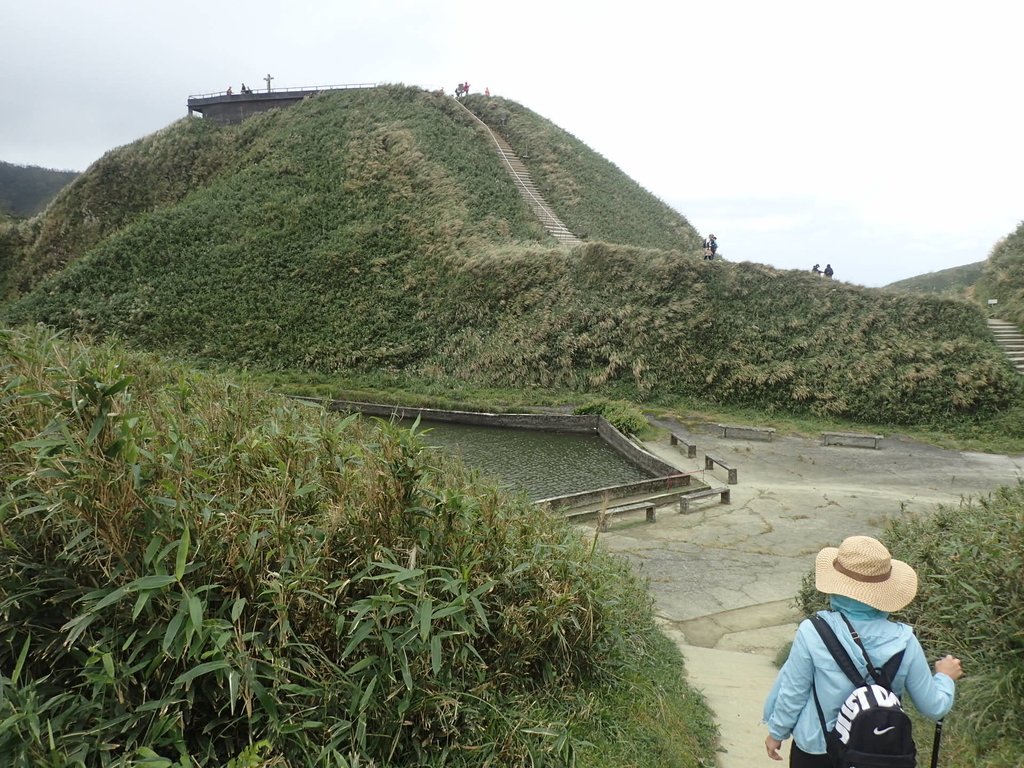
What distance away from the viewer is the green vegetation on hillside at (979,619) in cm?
320

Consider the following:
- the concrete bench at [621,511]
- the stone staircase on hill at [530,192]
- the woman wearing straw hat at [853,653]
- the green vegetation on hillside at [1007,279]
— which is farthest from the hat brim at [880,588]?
the stone staircase on hill at [530,192]

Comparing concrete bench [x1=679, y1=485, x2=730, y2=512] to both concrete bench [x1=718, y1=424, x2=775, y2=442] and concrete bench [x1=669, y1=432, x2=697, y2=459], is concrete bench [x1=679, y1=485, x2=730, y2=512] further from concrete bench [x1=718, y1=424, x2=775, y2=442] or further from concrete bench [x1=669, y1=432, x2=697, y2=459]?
concrete bench [x1=718, y1=424, x2=775, y2=442]

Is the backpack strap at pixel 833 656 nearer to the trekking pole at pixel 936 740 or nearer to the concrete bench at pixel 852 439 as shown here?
the trekking pole at pixel 936 740

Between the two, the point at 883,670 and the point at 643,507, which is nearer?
the point at 883,670

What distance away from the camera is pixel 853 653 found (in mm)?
2189

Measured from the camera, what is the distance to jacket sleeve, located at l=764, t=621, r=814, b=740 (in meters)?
2.30

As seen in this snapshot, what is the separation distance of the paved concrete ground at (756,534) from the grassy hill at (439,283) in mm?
3745

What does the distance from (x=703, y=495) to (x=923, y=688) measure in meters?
9.13

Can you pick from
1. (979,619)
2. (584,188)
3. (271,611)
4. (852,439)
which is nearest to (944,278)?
(584,188)

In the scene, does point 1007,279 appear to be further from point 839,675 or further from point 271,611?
point 271,611

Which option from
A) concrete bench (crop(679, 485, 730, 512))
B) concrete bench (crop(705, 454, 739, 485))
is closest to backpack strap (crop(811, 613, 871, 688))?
concrete bench (crop(679, 485, 730, 512))

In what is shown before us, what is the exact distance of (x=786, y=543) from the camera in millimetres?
8867

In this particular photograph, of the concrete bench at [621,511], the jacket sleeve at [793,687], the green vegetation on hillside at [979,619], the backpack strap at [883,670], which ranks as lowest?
the concrete bench at [621,511]

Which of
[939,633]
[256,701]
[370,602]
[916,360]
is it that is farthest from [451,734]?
[916,360]
